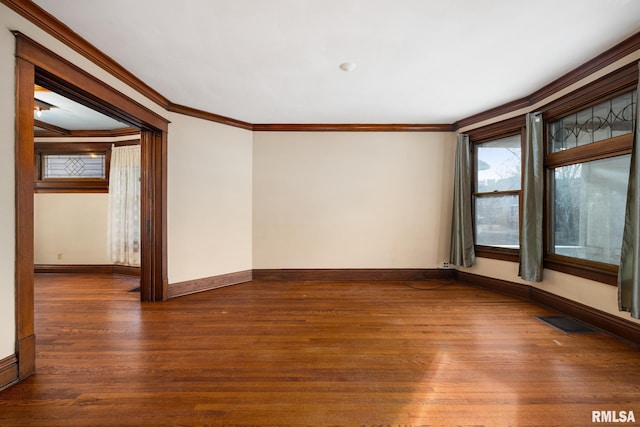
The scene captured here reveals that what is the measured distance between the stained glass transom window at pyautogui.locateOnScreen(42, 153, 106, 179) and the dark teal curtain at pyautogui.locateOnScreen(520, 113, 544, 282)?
22.4ft

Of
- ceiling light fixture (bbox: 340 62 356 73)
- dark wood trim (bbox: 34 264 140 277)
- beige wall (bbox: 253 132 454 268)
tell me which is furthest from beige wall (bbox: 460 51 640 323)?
dark wood trim (bbox: 34 264 140 277)

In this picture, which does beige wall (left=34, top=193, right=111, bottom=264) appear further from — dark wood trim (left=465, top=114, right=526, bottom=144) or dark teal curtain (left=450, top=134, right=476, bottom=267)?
dark wood trim (left=465, top=114, right=526, bottom=144)

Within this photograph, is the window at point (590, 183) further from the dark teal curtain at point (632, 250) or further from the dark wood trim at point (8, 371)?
the dark wood trim at point (8, 371)

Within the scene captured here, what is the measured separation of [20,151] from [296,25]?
2105 millimetres

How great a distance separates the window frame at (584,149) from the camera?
2.50m

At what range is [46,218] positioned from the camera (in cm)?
508

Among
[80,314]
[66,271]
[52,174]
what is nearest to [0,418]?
[80,314]

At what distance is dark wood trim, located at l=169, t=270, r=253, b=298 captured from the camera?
12.1 ft

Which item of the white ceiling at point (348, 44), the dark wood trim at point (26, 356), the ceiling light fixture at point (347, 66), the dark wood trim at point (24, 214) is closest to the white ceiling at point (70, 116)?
the white ceiling at point (348, 44)

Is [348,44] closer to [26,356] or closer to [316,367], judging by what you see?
[316,367]

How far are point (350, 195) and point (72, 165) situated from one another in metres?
5.20

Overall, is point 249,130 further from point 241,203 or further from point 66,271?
point 66,271

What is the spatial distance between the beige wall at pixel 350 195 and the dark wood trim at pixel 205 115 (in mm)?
339

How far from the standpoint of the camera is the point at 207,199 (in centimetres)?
404
